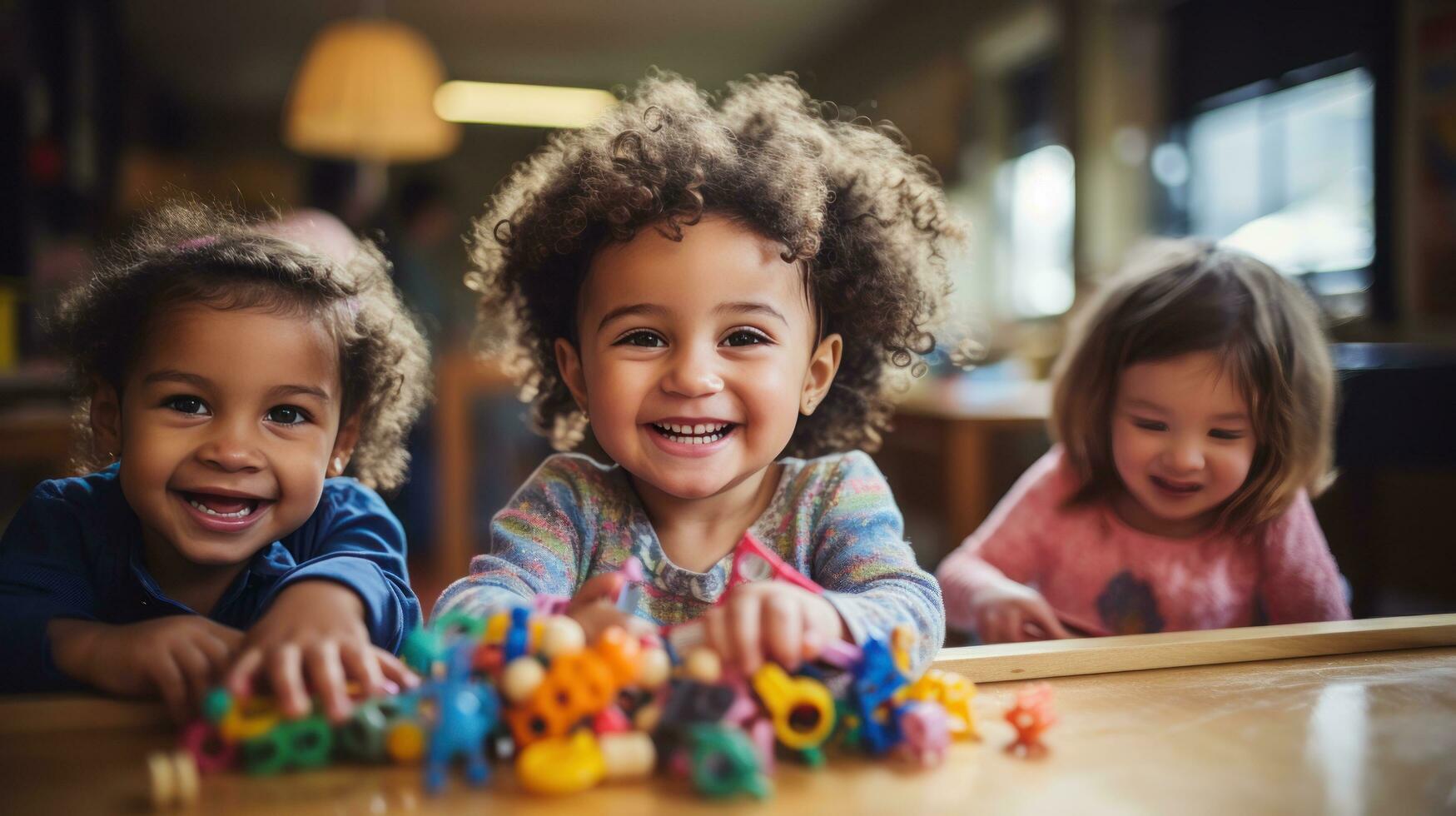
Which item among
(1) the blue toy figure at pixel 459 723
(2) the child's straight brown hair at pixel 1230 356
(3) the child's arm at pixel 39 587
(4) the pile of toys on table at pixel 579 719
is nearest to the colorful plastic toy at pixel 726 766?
(4) the pile of toys on table at pixel 579 719

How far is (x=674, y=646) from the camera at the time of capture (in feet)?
1.87

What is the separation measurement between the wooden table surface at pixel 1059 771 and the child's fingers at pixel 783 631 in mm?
57

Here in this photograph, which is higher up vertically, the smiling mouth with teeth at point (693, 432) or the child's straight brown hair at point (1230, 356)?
the child's straight brown hair at point (1230, 356)

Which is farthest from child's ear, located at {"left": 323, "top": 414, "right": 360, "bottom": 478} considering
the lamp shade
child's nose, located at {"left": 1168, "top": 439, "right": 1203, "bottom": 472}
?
the lamp shade

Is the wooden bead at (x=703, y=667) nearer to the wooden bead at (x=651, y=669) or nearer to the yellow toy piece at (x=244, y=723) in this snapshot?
the wooden bead at (x=651, y=669)

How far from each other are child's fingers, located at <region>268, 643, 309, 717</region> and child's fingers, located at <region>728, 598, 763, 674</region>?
0.22 meters

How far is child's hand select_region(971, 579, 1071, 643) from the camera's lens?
98 centimetres

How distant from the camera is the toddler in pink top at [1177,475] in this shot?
0.95 m

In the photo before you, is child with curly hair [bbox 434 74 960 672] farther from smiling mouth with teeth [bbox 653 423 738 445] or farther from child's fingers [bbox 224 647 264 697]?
child's fingers [bbox 224 647 264 697]

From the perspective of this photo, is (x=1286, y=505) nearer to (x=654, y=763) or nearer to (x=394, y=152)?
(x=654, y=763)

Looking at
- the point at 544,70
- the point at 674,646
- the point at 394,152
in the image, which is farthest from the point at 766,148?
the point at 544,70

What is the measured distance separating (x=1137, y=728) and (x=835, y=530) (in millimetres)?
268

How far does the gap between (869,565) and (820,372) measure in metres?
0.18

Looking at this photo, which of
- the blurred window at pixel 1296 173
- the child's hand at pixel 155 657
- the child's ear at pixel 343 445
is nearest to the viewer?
the child's hand at pixel 155 657
